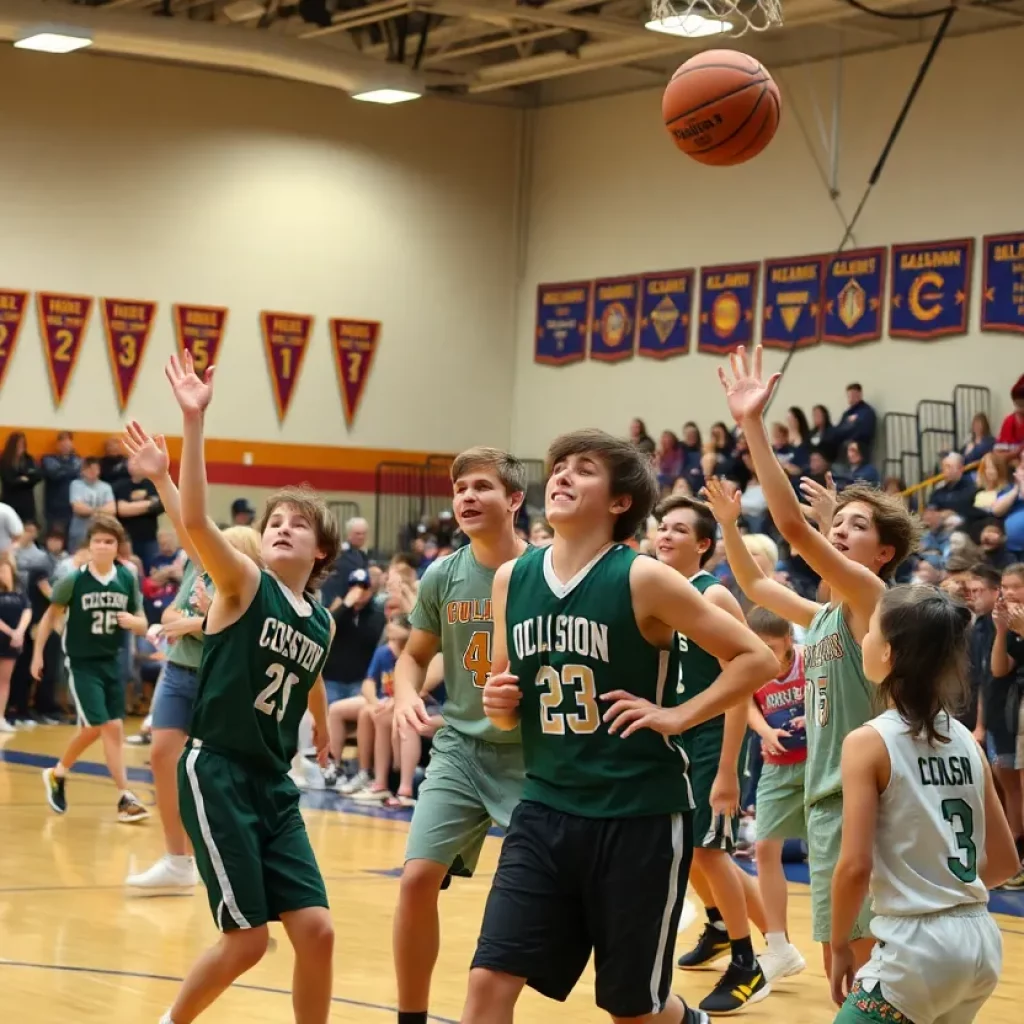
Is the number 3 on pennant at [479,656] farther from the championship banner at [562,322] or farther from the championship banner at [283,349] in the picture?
the championship banner at [562,322]

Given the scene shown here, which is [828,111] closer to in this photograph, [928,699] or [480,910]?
[480,910]

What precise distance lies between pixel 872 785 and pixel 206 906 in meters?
4.96

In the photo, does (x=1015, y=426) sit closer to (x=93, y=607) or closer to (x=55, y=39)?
(x=93, y=607)

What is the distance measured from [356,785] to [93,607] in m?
2.42

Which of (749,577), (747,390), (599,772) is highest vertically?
(747,390)

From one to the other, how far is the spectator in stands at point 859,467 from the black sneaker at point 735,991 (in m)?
10.9

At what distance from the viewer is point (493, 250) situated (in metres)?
23.0

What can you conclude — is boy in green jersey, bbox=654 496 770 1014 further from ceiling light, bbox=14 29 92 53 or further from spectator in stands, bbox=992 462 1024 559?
ceiling light, bbox=14 29 92 53

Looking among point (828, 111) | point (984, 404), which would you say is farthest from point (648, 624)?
point (828, 111)

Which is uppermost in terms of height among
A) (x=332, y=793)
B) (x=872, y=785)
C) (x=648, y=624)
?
(x=648, y=624)

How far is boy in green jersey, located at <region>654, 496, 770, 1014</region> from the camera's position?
6.28 m

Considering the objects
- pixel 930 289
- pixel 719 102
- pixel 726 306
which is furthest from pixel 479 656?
pixel 726 306

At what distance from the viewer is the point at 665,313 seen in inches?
824

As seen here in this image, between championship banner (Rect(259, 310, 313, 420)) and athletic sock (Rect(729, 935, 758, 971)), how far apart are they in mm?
15719
